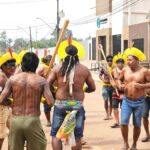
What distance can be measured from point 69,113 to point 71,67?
2.09 ft

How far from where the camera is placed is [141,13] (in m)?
38.8

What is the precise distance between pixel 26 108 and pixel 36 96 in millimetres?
178

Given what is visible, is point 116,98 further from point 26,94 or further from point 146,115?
point 26,94

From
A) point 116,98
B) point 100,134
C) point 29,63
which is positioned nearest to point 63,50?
point 29,63

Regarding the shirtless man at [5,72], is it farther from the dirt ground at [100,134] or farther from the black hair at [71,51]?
the dirt ground at [100,134]

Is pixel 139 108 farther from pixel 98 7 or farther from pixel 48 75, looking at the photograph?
pixel 98 7

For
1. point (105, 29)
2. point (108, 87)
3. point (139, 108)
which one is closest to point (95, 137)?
point (139, 108)

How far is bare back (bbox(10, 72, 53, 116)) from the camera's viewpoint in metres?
4.64

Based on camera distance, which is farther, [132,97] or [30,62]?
[132,97]

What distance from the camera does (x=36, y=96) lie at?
466cm

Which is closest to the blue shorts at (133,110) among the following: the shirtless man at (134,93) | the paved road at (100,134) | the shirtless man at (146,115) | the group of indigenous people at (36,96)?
the shirtless man at (134,93)

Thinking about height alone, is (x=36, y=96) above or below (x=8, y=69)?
below

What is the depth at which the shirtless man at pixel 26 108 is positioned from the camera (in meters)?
4.63

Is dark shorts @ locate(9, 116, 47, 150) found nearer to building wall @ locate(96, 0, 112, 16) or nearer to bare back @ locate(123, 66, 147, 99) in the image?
bare back @ locate(123, 66, 147, 99)
